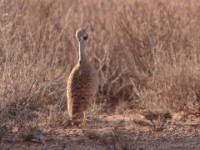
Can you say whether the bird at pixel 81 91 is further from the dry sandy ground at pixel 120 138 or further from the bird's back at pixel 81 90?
the dry sandy ground at pixel 120 138

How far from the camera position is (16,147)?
700 cm

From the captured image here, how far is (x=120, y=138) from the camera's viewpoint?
696 cm

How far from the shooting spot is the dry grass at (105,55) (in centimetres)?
877

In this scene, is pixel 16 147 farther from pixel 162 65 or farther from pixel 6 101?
pixel 162 65

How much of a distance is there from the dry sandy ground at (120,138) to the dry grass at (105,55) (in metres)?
0.37

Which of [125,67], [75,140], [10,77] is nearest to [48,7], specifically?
[125,67]

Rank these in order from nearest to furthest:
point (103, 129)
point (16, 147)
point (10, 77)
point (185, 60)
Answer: point (16, 147) → point (103, 129) → point (10, 77) → point (185, 60)

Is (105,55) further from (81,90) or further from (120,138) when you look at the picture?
(120,138)

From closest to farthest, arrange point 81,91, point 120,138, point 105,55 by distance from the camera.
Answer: point 120,138
point 81,91
point 105,55

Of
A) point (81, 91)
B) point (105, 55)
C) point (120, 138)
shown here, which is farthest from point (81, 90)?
point (105, 55)

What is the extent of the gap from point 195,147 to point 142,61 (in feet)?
14.0

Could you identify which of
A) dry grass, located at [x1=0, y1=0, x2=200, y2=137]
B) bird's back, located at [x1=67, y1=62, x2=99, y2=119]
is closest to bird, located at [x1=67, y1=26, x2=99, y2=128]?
bird's back, located at [x1=67, y1=62, x2=99, y2=119]

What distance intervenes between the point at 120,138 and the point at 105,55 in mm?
4407

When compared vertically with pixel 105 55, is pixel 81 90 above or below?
below
